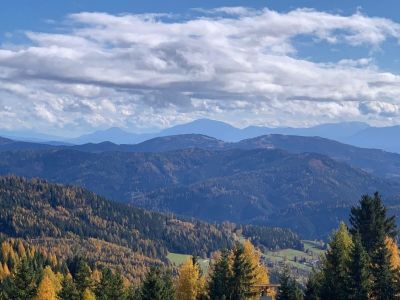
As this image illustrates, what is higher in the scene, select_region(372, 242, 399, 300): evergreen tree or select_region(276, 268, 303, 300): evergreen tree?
select_region(372, 242, 399, 300): evergreen tree

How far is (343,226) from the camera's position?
82.5 metres

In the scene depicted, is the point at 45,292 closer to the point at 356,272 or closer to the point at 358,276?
the point at 356,272

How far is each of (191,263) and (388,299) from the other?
34.8 m

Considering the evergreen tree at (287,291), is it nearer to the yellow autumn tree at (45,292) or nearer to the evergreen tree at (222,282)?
the evergreen tree at (222,282)

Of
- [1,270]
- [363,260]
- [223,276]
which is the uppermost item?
[363,260]

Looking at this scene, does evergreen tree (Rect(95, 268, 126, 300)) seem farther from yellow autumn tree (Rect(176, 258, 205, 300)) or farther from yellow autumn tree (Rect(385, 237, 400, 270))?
yellow autumn tree (Rect(385, 237, 400, 270))

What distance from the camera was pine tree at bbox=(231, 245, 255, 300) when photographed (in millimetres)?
78938

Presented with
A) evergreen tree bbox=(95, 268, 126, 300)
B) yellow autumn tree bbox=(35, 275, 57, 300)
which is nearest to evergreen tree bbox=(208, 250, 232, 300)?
evergreen tree bbox=(95, 268, 126, 300)

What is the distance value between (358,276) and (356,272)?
1.67ft

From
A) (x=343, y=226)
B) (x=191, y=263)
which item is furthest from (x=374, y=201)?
(x=191, y=263)

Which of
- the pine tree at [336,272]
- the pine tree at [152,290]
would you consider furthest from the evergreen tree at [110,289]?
the pine tree at [336,272]

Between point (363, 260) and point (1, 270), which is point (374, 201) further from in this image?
point (1, 270)

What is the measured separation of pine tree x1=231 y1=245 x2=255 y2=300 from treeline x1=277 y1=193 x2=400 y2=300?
5.78m

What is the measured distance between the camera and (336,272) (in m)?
70.0
